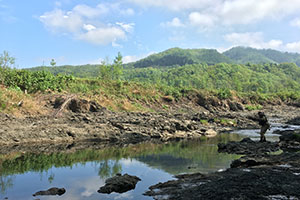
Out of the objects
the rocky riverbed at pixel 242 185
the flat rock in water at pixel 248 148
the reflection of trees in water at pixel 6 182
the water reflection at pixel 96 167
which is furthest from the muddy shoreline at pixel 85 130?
the rocky riverbed at pixel 242 185

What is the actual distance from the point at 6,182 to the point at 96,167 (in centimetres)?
485

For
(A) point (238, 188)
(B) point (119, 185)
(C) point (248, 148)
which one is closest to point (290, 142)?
(C) point (248, 148)

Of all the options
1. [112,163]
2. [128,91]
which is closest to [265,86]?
[128,91]

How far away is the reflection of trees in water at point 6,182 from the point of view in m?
10.5

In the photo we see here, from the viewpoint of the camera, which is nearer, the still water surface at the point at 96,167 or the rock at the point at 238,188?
the rock at the point at 238,188

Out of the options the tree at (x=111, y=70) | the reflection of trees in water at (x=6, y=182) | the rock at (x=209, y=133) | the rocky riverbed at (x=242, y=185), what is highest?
the tree at (x=111, y=70)

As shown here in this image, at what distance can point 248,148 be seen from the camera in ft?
60.6

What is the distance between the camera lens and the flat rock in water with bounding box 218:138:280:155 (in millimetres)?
17645

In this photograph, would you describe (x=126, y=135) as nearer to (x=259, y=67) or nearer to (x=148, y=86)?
(x=148, y=86)

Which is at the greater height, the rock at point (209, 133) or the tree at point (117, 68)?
the tree at point (117, 68)

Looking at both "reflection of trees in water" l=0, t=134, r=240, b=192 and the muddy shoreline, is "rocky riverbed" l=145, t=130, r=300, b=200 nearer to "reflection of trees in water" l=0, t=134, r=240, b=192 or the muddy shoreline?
"reflection of trees in water" l=0, t=134, r=240, b=192

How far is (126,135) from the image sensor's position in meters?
24.4

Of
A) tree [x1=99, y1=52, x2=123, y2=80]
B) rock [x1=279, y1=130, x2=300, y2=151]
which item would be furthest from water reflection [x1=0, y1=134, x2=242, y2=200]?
tree [x1=99, y1=52, x2=123, y2=80]

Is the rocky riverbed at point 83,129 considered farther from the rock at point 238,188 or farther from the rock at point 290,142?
the rock at point 238,188
